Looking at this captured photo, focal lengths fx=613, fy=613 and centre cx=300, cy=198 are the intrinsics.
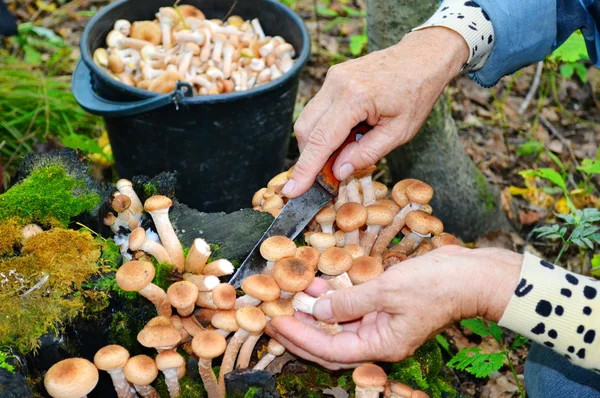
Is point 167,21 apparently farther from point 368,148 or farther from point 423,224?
point 423,224

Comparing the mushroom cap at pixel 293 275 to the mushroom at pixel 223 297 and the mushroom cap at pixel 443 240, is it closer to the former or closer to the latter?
the mushroom at pixel 223 297

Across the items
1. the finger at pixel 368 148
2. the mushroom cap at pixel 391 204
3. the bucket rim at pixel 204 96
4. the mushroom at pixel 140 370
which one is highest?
the finger at pixel 368 148

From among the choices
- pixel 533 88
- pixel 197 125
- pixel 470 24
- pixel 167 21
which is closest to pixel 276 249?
pixel 470 24

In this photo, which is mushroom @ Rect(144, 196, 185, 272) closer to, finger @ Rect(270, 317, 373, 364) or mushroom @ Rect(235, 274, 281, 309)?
mushroom @ Rect(235, 274, 281, 309)

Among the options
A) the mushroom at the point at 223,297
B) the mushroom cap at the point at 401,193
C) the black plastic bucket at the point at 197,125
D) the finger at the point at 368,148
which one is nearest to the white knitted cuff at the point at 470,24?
the finger at the point at 368,148

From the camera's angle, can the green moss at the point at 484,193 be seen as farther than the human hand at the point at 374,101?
Yes

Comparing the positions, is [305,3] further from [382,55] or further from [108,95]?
[382,55]
